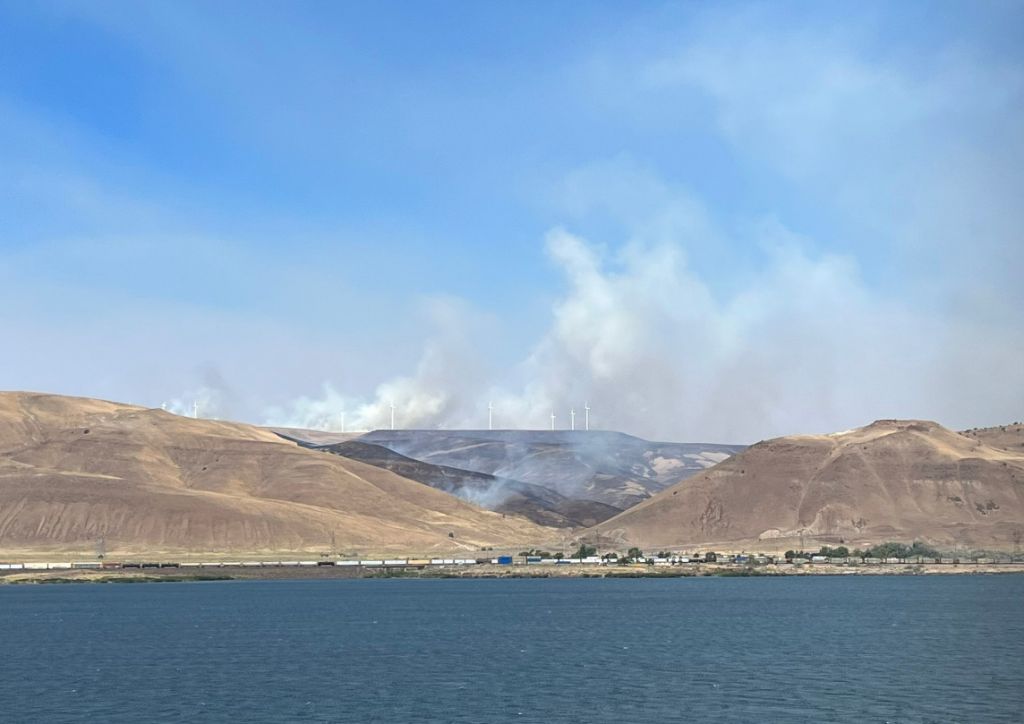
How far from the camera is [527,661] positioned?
A: 8700 cm

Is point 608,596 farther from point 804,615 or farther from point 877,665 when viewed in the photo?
point 877,665

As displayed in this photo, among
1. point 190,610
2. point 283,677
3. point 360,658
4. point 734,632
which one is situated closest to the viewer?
point 283,677

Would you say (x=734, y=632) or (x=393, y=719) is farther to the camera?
(x=734, y=632)

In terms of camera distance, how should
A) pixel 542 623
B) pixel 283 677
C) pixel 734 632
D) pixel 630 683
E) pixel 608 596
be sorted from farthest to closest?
pixel 608 596 → pixel 542 623 → pixel 734 632 → pixel 283 677 → pixel 630 683

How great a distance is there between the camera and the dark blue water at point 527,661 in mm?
64688

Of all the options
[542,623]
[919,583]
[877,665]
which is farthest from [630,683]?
[919,583]

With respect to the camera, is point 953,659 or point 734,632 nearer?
point 953,659

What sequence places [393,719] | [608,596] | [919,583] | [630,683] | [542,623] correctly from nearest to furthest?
[393,719] < [630,683] < [542,623] < [608,596] < [919,583]

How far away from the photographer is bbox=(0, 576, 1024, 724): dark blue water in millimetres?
64688

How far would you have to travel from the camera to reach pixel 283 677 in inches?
3135

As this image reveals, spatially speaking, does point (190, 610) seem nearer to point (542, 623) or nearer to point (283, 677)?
point (542, 623)

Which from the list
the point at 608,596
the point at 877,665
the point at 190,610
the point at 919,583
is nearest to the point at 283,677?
the point at 877,665

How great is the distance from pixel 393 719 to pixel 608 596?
110 meters

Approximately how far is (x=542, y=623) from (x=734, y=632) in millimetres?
21440
